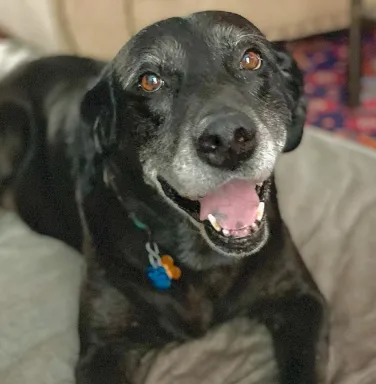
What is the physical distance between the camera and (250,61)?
148cm

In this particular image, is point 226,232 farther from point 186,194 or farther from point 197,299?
point 197,299

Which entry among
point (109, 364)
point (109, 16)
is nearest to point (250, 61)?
point (109, 364)

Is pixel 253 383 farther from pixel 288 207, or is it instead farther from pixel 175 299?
pixel 288 207

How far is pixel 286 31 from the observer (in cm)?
312

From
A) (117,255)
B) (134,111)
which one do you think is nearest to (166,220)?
(117,255)

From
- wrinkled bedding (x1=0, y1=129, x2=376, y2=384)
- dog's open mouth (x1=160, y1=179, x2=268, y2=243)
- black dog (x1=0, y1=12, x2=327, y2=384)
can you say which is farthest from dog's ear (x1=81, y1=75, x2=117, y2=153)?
wrinkled bedding (x1=0, y1=129, x2=376, y2=384)

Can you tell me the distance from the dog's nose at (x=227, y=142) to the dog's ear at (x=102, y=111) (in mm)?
339

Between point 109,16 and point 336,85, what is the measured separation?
105 cm

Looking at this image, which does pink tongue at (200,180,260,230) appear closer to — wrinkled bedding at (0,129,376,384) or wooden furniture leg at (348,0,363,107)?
wrinkled bedding at (0,129,376,384)

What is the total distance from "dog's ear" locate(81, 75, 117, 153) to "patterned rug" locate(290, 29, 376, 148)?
1.39 metres

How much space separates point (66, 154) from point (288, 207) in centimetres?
71

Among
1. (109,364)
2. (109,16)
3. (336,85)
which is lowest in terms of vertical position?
(336,85)

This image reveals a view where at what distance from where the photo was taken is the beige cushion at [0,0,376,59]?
2746mm

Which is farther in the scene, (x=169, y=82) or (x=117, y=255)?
(x=117, y=255)
